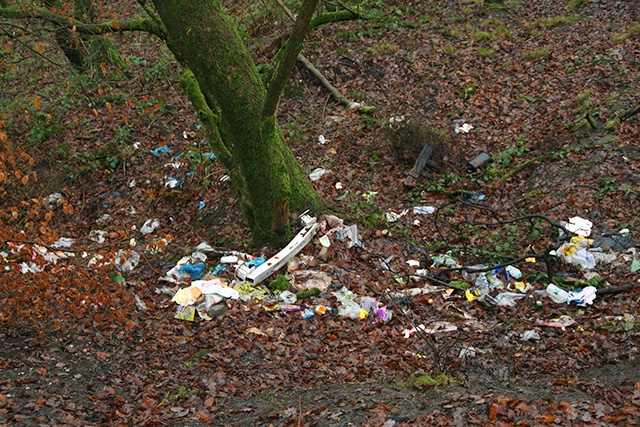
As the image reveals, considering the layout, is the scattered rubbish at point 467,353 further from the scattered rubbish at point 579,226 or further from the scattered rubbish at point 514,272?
the scattered rubbish at point 579,226

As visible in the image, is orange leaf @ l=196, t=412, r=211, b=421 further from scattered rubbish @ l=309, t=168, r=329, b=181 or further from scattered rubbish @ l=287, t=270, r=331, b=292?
scattered rubbish @ l=309, t=168, r=329, b=181

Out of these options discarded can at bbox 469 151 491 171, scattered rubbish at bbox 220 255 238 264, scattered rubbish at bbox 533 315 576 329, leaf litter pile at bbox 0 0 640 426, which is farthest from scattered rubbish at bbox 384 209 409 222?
scattered rubbish at bbox 533 315 576 329

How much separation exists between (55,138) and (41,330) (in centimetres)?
599

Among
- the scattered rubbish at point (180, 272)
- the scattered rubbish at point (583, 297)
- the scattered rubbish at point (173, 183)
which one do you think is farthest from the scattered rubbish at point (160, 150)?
the scattered rubbish at point (583, 297)

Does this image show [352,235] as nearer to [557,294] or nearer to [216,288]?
[216,288]

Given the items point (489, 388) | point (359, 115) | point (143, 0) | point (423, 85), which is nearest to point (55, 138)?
point (143, 0)

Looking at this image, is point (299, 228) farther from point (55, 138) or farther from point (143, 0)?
point (55, 138)

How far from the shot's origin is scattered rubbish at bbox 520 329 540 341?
5.30 metres

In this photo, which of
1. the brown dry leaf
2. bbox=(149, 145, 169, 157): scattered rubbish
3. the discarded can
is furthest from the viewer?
bbox=(149, 145, 169, 157): scattered rubbish

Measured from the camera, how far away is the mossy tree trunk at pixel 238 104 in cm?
623

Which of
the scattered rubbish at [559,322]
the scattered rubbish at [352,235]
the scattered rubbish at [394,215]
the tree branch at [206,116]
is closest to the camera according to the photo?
the scattered rubbish at [559,322]

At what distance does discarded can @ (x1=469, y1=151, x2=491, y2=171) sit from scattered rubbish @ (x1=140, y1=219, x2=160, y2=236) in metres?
4.90

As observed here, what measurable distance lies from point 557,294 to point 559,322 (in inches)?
18.7

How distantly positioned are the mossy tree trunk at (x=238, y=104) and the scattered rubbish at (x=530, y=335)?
2.91 meters
